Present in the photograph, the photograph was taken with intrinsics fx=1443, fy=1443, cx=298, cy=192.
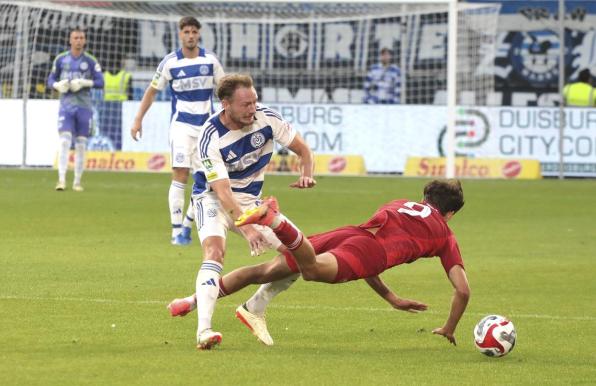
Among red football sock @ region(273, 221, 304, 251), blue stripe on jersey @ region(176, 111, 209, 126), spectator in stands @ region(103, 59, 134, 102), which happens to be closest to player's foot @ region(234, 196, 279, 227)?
red football sock @ region(273, 221, 304, 251)

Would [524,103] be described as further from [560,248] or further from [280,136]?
[280,136]

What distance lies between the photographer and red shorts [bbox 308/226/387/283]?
30.0 ft

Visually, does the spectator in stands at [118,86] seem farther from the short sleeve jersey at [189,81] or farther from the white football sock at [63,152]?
the short sleeve jersey at [189,81]

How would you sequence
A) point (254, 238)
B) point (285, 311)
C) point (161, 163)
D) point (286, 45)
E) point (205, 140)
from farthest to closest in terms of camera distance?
point (286, 45)
point (161, 163)
point (285, 311)
point (205, 140)
point (254, 238)

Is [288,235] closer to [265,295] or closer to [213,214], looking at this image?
[265,295]

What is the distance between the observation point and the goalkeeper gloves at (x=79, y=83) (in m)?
22.9

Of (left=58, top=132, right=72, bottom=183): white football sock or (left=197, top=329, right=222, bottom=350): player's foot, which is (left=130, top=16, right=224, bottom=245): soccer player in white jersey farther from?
(left=58, top=132, right=72, bottom=183): white football sock

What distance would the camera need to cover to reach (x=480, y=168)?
1139 inches

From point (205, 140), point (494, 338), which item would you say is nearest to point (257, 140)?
point (205, 140)

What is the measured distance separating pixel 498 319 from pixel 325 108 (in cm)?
Answer: 2008

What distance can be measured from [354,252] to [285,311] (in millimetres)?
1949

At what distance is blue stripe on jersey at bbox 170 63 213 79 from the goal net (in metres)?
13.6

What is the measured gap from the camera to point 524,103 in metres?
33.1

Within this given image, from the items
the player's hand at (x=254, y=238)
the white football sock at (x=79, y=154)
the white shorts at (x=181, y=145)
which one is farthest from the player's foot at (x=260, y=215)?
the white football sock at (x=79, y=154)
